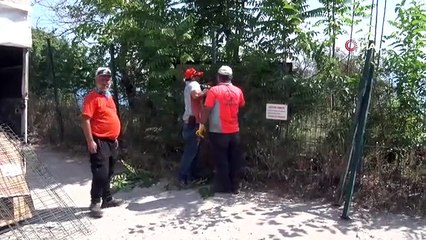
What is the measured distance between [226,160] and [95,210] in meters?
1.78

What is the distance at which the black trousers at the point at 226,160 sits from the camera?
6.06 metres

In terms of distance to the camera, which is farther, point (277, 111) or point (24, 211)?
point (277, 111)

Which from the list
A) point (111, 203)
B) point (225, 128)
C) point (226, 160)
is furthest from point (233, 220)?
point (111, 203)

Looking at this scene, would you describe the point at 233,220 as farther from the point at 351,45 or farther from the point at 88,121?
the point at 351,45

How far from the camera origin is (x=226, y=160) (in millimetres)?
6141

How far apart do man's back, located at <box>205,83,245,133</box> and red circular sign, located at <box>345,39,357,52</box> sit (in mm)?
1843

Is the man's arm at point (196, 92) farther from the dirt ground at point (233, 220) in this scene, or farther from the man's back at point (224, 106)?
the dirt ground at point (233, 220)

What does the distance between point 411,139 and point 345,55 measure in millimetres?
1561

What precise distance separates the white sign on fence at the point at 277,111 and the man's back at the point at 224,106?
360 millimetres

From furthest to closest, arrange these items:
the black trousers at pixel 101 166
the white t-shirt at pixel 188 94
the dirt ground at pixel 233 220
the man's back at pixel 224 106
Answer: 1. the white t-shirt at pixel 188 94
2. the man's back at pixel 224 106
3. the black trousers at pixel 101 166
4. the dirt ground at pixel 233 220

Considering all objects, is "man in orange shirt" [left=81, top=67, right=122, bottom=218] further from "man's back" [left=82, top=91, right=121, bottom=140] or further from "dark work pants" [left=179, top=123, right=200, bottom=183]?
"dark work pants" [left=179, top=123, right=200, bottom=183]

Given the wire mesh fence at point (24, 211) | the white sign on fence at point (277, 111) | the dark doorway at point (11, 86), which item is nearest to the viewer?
the wire mesh fence at point (24, 211)

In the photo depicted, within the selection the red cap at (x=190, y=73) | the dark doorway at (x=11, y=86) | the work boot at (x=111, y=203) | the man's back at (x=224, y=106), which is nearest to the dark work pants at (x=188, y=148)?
the man's back at (x=224, y=106)

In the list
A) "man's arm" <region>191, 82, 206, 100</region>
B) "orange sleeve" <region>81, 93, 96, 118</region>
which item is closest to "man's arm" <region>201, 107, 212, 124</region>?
"man's arm" <region>191, 82, 206, 100</region>
